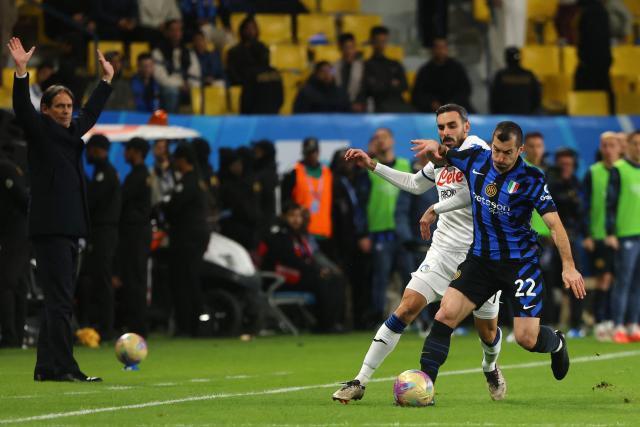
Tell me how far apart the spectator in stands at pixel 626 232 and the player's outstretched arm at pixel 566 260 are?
328 inches

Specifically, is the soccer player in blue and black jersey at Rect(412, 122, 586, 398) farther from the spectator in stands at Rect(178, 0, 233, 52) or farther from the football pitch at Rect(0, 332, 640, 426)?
the spectator in stands at Rect(178, 0, 233, 52)

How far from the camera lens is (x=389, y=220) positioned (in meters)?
20.0

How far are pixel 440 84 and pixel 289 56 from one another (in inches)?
116

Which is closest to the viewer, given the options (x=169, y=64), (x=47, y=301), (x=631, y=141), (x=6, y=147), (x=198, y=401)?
(x=198, y=401)

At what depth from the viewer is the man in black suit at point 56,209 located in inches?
468

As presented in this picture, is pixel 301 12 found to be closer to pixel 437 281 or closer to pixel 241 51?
pixel 241 51

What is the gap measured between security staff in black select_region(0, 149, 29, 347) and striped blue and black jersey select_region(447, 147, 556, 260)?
6.97 m

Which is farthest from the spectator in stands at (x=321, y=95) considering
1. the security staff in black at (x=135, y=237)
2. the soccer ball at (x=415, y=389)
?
the soccer ball at (x=415, y=389)

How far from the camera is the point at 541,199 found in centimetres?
1027

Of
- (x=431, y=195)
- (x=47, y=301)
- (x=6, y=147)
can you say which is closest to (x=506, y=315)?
(x=431, y=195)

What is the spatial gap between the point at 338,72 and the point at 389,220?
145 inches

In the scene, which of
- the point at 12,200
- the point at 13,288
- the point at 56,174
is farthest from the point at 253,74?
the point at 56,174

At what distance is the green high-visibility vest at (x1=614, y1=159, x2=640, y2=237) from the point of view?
722 inches

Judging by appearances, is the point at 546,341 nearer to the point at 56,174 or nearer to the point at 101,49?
the point at 56,174
